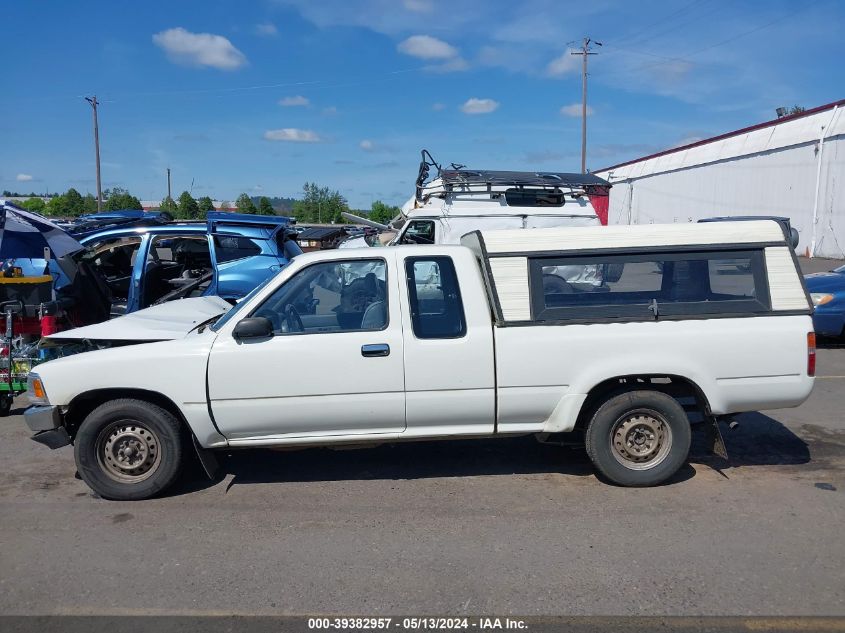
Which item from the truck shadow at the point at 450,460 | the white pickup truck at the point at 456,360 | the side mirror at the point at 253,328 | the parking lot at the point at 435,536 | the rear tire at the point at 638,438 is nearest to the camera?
the parking lot at the point at 435,536

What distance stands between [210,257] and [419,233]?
4.09 metres

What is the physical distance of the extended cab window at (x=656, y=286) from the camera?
4934 millimetres

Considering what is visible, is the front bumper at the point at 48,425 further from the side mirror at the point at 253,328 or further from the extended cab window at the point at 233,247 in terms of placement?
the extended cab window at the point at 233,247

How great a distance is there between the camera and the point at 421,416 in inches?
191

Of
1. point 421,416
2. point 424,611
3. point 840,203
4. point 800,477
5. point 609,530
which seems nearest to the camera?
point 424,611

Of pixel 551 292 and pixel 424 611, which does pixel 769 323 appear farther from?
pixel 424 611

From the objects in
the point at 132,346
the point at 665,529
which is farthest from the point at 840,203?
the point at 132,346

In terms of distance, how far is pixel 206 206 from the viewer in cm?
5078

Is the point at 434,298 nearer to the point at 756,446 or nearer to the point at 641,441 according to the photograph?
the point at 641,441

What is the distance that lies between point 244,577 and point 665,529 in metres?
2.58

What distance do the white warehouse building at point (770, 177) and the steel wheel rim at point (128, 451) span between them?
25.6 meters

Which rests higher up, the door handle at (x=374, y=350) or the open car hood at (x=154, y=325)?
the open car hood at (x=154, y=325)

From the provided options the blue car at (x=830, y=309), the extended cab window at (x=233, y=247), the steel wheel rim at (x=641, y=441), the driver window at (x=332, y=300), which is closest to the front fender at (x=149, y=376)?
the driver window at (x=332, y=300)

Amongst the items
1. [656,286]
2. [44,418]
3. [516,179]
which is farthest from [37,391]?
[516,179]
